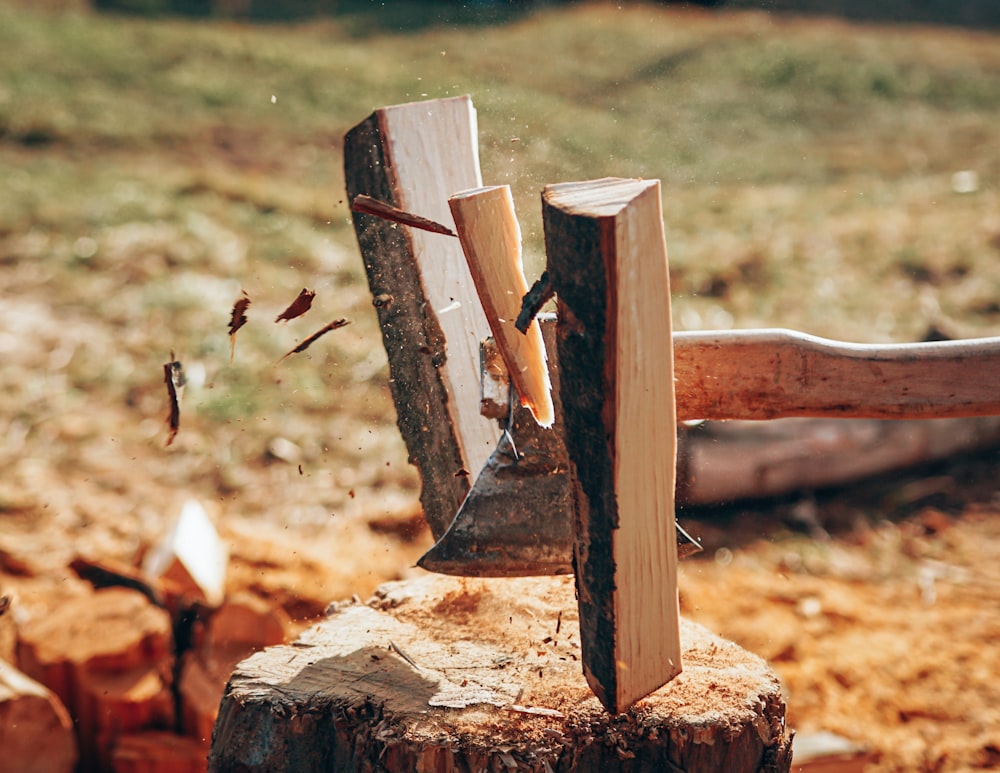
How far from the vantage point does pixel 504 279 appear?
1.61m

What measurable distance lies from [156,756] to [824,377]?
71.2 inches

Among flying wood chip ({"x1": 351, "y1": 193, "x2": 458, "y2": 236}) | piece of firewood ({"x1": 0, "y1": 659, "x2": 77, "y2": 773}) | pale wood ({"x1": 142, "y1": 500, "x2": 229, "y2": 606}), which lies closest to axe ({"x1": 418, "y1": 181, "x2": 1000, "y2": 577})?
flying wood chip ({"x1": 351, "y1": 193, "x2": 458, "y2": 236})

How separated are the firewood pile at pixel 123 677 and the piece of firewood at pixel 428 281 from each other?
2.80 feet

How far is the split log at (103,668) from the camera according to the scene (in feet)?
7.19

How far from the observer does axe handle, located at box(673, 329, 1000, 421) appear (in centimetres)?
162

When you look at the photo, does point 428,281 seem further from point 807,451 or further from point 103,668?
point 807,451

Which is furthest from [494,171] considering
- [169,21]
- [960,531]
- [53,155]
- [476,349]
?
[169,21]

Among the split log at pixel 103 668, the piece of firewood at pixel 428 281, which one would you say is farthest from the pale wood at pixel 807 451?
the split log at pixel 103 668

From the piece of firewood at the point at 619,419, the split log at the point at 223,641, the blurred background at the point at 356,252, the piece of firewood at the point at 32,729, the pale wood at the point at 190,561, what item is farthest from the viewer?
the blurred background at the point at 356,252

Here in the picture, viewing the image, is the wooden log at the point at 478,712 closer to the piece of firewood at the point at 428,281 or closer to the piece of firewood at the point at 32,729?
the piece of firewood at the point at 428,281

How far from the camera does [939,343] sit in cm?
167

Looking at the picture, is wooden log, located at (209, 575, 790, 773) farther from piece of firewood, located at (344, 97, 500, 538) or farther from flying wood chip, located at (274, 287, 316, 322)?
flying wood chip, located at (274, 287, 316, 322)

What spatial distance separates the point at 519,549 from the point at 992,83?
1319cm

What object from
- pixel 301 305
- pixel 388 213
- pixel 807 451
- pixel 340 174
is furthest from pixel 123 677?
pixel 340 174
